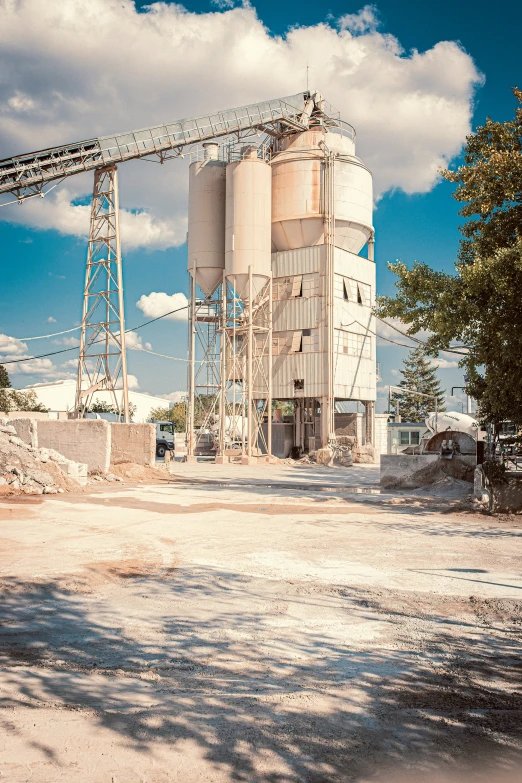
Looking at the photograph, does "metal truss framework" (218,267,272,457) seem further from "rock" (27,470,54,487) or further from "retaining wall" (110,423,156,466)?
"rock" (27,470,54,487)

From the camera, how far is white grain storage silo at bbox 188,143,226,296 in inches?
1679

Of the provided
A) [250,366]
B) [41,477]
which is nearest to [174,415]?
[250,366]

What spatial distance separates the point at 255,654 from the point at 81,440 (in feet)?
66.4

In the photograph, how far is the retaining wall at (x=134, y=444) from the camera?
27.5 metres

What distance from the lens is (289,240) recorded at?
145 ft

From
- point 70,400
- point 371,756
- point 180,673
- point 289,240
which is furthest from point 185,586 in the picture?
point 70,400

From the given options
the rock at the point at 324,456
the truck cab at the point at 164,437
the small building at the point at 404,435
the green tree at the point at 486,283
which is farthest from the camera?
the truck cab at the point at 164,437

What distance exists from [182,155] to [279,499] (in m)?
25.9

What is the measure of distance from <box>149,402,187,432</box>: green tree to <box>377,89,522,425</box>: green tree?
8296 cm

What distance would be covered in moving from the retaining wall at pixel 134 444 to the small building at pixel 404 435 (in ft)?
41.7

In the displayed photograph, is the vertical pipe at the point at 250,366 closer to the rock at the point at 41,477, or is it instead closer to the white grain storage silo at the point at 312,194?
the white grain storage silo at the point at 312,194

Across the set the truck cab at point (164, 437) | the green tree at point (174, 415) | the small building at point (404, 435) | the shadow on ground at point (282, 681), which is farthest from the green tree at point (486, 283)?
the green tree at point (174, 415)

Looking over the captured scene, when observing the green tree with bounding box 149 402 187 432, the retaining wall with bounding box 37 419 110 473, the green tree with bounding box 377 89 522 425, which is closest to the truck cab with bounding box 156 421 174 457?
the retaining wall with bounding box 37 419 110 473

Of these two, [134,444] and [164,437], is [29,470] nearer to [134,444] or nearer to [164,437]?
[134,444]
